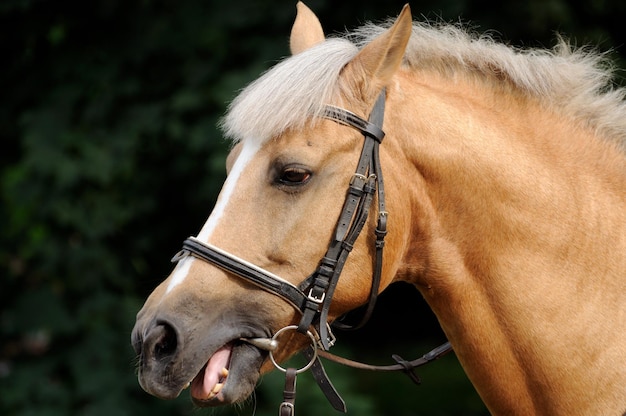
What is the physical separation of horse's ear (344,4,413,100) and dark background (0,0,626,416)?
2534 millimetres

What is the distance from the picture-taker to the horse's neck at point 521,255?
2.14 m

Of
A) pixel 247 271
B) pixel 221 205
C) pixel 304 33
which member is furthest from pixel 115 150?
pixel 247 271

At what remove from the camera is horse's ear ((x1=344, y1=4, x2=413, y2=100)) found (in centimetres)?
216

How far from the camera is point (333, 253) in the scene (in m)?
2.12

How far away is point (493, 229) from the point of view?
87.0 inches

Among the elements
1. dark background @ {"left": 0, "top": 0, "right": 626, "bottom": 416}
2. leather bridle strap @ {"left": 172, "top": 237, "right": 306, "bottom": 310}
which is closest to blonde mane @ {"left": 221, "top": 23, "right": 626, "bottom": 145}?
leather bridle strap @ {"left": 172, "top": 237, "right": 306, "bottom": 310}

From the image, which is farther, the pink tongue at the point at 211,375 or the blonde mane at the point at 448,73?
the blonde mane at the point at 448,73

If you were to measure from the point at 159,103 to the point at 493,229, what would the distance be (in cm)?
339

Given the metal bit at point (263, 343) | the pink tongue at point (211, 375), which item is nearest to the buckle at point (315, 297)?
the metal bit at point (263, 343)

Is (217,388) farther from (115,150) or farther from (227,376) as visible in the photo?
(115,150)

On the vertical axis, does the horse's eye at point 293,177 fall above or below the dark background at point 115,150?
above

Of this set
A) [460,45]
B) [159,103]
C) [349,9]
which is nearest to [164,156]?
[159,103]

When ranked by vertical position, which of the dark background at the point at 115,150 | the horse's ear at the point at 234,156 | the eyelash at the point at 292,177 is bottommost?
the dark background at the point at 115,150

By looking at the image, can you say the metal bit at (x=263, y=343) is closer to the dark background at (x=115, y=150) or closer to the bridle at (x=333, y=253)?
the bridle at (x=333, y=253)
